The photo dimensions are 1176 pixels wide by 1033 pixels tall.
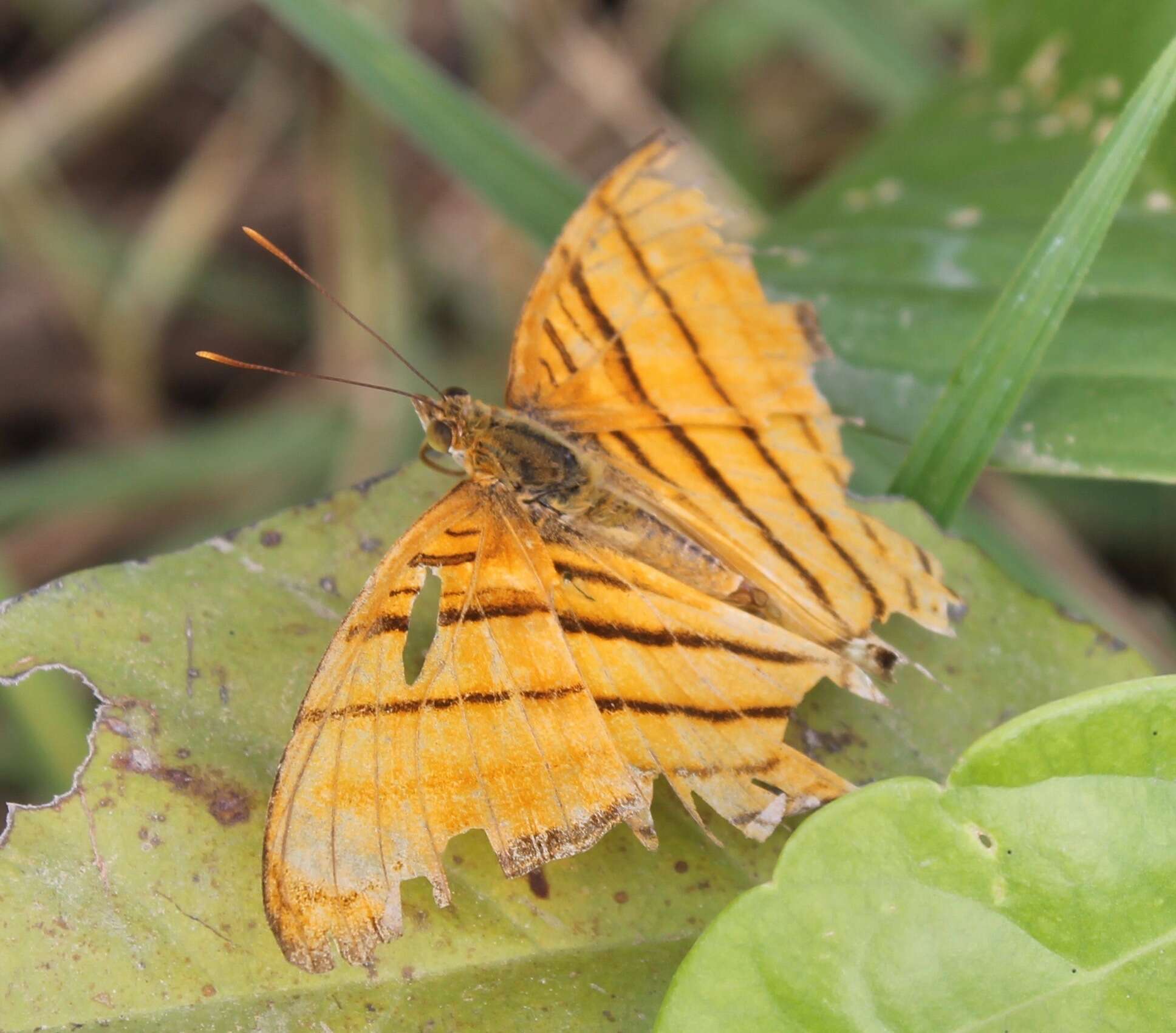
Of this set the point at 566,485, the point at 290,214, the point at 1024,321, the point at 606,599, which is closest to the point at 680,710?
the point at 606,599

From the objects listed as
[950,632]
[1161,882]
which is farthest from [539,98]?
[1161,882]

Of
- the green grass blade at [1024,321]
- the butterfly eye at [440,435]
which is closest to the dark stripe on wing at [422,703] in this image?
the butterfly eye at [440,435]

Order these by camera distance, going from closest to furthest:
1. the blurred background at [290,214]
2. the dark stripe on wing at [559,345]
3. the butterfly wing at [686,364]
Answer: the butterfly wing at [686,364], the dark stripe on wing at [559,345], the blurred background at [290,214]

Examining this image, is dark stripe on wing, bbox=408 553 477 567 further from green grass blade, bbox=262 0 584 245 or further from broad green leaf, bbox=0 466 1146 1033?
green grass blade, bbox=262 0 584 245

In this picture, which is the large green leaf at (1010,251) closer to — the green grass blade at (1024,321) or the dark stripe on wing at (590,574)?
the green grass blade at (1024,321)

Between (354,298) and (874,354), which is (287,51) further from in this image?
(874,354)
